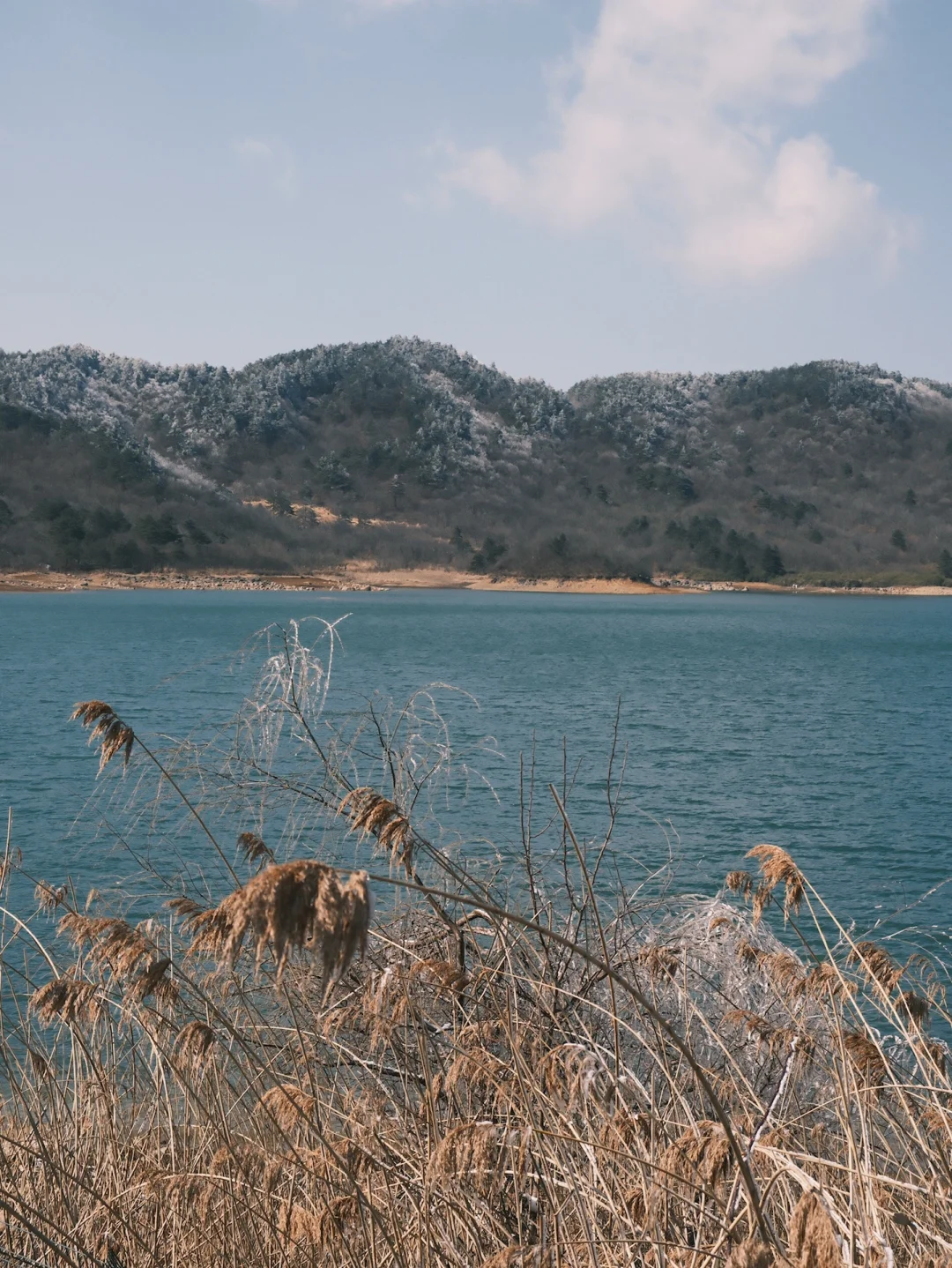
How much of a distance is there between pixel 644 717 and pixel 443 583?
4034 inches

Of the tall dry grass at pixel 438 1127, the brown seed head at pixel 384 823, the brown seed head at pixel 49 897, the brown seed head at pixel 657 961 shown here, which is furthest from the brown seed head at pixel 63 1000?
the brown seed head at pixel 657 961

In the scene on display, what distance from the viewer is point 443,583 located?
13238 centimetres

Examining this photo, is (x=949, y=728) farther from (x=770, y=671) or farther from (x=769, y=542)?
(x=769, y=542)

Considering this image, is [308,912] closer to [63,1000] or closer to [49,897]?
[63,1000]

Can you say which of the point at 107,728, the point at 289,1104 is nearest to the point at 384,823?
the point at 289,1104

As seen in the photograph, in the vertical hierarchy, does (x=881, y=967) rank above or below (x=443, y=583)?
above

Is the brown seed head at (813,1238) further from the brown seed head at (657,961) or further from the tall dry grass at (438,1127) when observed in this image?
the brown seed head at (657,961)

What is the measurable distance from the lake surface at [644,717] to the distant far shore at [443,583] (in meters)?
37.4

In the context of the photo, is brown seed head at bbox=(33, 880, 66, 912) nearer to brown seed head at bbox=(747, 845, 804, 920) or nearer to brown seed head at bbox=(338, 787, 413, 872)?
brown seed head at bbox=(338, 787, 413, 872)

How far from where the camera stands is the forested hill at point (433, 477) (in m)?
129

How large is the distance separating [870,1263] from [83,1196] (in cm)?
243

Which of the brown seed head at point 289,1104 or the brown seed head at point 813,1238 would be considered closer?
the brown seed head at point 813,1238

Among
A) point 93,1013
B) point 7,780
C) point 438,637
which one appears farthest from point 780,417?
point 93,1013

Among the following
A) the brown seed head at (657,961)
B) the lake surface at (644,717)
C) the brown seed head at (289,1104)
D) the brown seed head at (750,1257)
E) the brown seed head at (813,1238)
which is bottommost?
the lake surface at (644,717)
